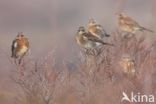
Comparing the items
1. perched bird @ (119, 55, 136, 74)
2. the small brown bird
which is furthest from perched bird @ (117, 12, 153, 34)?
perched bird @ (119, 55, 136, 74)

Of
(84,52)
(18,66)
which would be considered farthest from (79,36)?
(18,66)

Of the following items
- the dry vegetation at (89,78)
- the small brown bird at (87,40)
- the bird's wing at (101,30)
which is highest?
the bird's wing at (101,30)

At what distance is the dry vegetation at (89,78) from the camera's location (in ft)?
22.5

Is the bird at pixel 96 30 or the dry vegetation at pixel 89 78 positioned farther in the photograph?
the bird at pixel 96 30

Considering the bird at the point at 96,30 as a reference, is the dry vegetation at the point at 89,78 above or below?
below

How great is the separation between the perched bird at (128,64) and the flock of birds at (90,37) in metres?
0.19

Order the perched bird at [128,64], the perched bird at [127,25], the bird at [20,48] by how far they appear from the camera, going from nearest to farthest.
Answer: the perched bird at [128,64], the bird at [20,48], the perched bird at [127,25]

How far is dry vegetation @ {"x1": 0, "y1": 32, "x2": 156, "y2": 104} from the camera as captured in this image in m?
6.86

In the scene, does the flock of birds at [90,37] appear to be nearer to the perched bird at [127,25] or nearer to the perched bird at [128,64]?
the perched bird at [127,25]

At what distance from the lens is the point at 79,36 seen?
8297 mm

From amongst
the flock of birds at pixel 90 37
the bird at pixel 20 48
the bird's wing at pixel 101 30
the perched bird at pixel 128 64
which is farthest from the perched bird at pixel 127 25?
the bird at pixel 20 48

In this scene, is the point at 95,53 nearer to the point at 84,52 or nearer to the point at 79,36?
the point at 84,52

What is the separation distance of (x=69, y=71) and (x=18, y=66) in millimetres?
445

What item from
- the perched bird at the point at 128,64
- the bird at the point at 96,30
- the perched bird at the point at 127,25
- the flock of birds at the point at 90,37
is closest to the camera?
the perched bird at the point at 128,64
